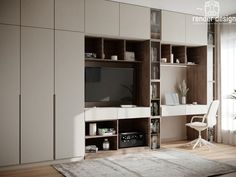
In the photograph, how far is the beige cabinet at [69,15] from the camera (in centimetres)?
456

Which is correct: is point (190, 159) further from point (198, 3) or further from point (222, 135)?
point (198, 3)

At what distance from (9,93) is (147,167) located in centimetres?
230

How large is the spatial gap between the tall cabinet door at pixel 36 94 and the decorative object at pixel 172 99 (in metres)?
2.72

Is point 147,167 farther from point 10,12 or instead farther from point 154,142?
point 10,12

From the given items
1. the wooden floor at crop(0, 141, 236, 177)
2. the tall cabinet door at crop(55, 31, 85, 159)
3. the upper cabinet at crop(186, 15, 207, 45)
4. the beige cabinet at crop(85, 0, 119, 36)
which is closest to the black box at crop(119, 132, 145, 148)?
the wooden floor at crop(0, 141, 236, 177)

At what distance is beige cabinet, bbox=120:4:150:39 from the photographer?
17.0 ft

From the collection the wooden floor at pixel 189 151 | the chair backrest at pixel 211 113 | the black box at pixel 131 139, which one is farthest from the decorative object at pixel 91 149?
the chair backrest at pixel 211 113

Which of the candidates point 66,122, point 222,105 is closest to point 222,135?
point 222,105

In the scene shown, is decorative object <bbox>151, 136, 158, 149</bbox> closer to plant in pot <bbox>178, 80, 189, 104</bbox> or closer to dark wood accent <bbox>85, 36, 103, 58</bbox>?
plant in pot <bbox>178, 80, 189, 104</bbox>

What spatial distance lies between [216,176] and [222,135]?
Result: 8.48 feet

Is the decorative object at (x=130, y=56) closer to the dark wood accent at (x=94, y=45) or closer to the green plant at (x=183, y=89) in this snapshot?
the dark wood accent at (x=94, y=45)

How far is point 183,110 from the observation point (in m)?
5.92

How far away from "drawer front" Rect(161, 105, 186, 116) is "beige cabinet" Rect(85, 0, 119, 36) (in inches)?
69.7

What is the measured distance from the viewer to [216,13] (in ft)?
19.1
